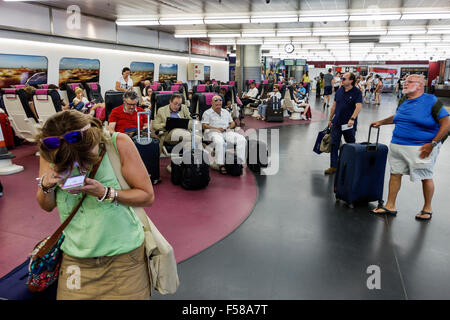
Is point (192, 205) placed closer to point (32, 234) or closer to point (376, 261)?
point (32, 234)

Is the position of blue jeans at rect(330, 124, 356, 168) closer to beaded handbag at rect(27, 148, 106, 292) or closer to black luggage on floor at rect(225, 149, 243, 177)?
black luggage on floor at rect(225, 149, 243, 177)

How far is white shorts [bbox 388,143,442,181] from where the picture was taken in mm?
3236

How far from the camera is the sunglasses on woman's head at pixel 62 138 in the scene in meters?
→ 1.10

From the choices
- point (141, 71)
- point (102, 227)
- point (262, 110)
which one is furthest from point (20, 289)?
point (141, 71)

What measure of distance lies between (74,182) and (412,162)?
10.5ft

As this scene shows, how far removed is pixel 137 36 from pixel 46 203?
13.6 metres

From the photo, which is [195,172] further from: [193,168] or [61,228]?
[61,228]

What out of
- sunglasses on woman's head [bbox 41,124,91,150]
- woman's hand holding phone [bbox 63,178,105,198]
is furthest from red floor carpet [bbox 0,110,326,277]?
sunglasses on woman's head [bbox 41,124,91,150]

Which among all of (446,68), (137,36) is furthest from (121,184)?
(446,68)

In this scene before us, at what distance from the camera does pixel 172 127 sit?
4996 millimetres

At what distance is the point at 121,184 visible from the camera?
133 centimetres

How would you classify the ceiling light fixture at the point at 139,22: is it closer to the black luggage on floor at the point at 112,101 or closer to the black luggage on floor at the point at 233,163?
the black luggage on floor at the point at 112,101

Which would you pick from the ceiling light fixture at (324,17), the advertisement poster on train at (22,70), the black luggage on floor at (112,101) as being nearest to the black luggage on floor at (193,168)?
the black luggage on floor at (112,101)

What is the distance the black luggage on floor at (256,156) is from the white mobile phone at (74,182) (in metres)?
4.28
